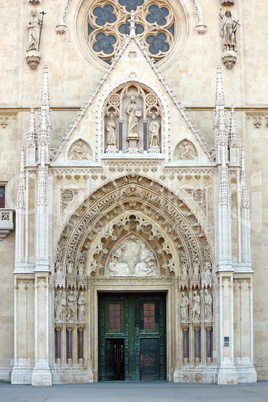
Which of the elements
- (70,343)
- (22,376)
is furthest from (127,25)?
(22,376)

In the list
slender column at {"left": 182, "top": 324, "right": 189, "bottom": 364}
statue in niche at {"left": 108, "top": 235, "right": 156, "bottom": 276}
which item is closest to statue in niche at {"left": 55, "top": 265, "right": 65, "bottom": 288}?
statue in niche at {"left": 108, "top": 235, "right": 156, "bottom": 276}

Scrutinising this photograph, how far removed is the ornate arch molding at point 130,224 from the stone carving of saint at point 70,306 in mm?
356

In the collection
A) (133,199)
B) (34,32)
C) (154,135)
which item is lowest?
(133,199)

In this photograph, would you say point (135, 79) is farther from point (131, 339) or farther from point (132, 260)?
point (131, 339)

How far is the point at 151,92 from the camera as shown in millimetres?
29641

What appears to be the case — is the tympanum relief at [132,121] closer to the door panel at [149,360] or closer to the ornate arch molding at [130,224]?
the ornate arch molding at [130,224]

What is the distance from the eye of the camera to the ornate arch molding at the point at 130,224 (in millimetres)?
29062

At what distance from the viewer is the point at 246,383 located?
1092 inches

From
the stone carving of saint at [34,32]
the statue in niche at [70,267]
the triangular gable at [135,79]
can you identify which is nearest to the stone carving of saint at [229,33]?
the triangular gable at [135,79]

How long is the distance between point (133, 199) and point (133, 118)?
8.34 feet

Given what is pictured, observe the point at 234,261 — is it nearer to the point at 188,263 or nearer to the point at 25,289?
the point at 188,263

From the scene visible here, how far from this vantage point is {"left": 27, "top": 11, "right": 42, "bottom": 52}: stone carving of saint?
101 ft

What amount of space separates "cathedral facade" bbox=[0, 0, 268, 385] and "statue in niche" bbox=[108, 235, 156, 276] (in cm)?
5

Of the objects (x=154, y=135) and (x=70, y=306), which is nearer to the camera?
(x=70, y=306)
